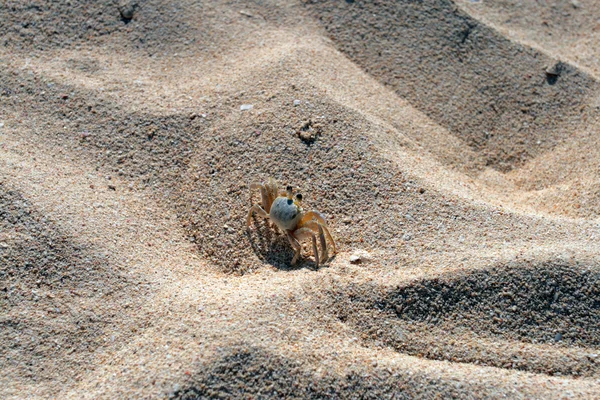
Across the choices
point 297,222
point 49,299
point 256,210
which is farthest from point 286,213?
point 49,299

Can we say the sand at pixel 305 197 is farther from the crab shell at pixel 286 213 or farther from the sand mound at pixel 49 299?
the crab shell at pixel 286 213

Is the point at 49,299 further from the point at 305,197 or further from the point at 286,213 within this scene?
the point at 305,197

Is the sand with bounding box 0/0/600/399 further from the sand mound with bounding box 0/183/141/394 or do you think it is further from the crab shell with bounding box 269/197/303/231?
the crab shell with bounding box 269/197/303/231

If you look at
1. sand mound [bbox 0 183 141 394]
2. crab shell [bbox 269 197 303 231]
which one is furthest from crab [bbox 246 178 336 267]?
sand mound [bbox 0 183 141 394]

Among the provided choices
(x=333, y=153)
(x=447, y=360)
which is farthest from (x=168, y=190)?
(x=447, y=360)

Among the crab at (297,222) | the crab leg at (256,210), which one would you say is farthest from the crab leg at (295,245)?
the crab leg at (256,210)

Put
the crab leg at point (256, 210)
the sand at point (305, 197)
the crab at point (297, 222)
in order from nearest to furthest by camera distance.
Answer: the sand at point (305, 197) → the crab at point (297, 222) → the crab leg at point (256, 210)
